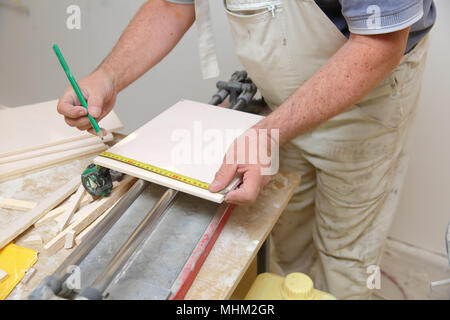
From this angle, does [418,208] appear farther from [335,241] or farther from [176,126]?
[176,126]

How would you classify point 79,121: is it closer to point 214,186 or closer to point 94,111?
point 94,111

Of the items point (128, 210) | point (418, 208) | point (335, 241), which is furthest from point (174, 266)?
point (418, 208)

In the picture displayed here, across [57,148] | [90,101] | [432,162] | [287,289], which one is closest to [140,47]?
[90,101]

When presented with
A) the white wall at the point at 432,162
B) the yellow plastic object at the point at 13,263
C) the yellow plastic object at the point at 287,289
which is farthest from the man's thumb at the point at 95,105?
the white wall at the point at 432,162

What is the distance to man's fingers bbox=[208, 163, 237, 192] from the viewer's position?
841 mm

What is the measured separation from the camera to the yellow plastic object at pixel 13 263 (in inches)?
31.7

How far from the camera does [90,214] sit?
94 centimetres

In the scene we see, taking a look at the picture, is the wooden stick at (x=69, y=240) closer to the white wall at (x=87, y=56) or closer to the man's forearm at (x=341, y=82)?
the man's forearm at (x=341, y=82)

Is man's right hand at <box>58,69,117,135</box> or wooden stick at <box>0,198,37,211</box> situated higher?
man's right hand at <box>58,69,117,135</box>

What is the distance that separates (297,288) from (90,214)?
54 centimetres

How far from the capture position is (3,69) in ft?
9.16

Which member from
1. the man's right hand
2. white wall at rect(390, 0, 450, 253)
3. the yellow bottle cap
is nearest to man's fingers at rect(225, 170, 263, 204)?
the yellow bottle cap

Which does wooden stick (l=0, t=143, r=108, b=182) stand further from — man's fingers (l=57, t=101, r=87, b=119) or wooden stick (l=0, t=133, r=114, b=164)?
man's fingers (l=57, t=101, r=87, b=119)

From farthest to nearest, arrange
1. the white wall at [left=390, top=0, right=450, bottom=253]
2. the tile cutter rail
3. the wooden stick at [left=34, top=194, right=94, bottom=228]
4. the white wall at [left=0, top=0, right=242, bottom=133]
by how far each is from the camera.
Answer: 1. the white wall at [left=0, top=0, right=242, bottom=133]
2. the white wall at [left=390, top=0, right=450, bottom=253]
3. the wooden stick at [left=34, top=194, right=94, bottom=228]
4. the tile cutter rail
